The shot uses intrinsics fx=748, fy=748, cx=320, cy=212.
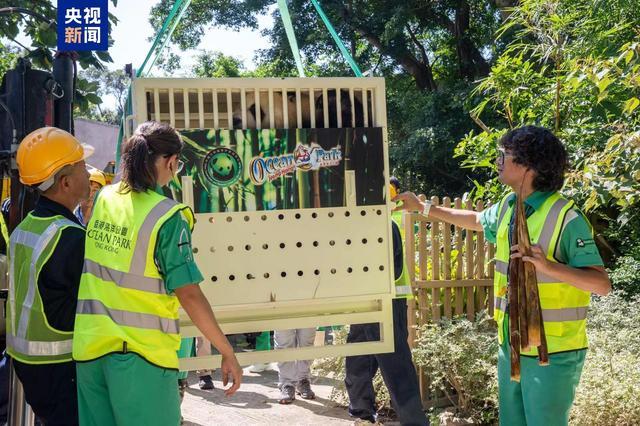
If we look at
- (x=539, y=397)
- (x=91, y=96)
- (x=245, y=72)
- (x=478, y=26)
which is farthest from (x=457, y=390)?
(x=245, y=72)

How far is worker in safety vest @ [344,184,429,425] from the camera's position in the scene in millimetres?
5223

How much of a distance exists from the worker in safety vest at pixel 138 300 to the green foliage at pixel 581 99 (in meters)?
A: 2.48

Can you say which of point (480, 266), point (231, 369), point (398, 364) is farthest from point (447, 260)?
point (231, 369)

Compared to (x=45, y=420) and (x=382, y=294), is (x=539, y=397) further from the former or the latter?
(x=45, y=420)

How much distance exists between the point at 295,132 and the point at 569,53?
568 cm

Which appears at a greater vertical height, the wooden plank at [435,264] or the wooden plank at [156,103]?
the wooden plank at [156,103]

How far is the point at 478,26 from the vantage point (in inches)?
714

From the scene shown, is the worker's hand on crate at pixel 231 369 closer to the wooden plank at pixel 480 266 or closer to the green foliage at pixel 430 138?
the wooden plank at pixel 480 266

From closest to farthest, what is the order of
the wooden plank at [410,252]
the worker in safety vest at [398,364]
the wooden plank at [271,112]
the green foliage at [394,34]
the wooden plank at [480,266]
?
the wooden plank at [271,112] → the worker in safety vest at [398,364] → the wooden plank at [410,252] → the wooden plank at [480,266] → the green foliage at [394,34]

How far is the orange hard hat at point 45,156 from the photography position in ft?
10.8

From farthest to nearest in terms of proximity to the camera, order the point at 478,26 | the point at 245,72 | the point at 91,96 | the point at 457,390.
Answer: the point at 245,72
the point at 478,26
the point at 91,96
the point at 457,390

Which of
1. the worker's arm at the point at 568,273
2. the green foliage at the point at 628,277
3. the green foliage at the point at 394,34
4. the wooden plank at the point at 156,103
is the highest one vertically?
the green foliage at the point at 394,34

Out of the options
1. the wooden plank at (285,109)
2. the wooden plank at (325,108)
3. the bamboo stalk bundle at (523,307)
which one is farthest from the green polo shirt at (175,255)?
the bamboo stalk bundle at (523,307)

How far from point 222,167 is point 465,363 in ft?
11.1
